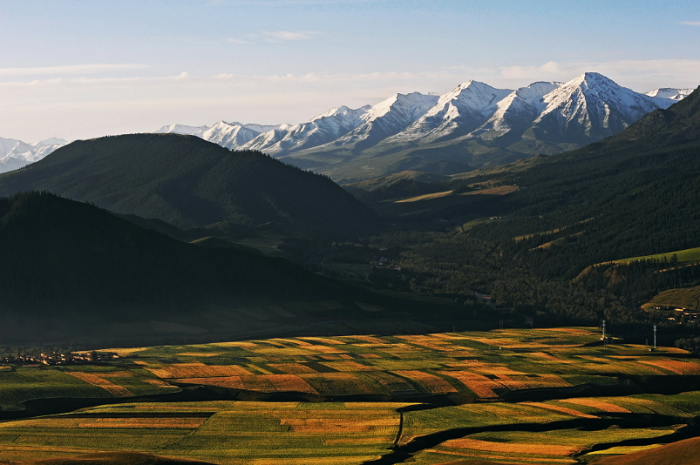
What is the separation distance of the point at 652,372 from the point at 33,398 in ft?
433

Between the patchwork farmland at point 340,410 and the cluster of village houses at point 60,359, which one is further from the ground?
the cluster of village houses at point 60,359

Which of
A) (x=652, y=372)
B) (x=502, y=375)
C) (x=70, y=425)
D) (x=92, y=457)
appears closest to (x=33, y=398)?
(x=70, y=425)

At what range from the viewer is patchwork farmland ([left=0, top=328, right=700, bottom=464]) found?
12812 centimetres

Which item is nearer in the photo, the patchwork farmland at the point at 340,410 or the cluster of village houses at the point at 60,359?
the patchwork farmland at the point at 340,410

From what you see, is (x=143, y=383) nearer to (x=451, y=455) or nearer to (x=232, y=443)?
(x=232, y=443)

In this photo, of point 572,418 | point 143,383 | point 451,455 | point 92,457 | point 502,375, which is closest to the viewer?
point 92,457

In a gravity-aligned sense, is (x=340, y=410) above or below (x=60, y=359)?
below

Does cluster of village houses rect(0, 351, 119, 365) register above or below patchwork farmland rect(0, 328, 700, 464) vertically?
above

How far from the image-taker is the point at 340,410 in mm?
154625

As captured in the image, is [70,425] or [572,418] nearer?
[70,425]

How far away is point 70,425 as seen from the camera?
456ft

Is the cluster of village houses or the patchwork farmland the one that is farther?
the cluster of village houses

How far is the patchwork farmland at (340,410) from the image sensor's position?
128 meters

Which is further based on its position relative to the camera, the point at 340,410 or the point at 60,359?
the point at 60,359
